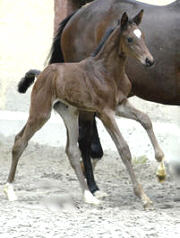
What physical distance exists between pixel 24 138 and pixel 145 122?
1.03 meters

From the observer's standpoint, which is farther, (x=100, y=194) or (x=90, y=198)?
(x=100, y=194)

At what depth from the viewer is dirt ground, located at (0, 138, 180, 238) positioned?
4930 millimetres

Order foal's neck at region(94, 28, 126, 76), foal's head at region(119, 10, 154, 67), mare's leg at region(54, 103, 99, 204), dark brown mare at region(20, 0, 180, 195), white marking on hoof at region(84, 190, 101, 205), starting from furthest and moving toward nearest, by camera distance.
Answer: dark brown mare at region(20, 0, 180, 195) < mare's leg at region(54, 103, 99, 204) < white marking on hoof at region(84, 190, 101, 205) < foal's neck at region(94, 28, 126, 76) < foal's head at region(119, 10, 154, 67)

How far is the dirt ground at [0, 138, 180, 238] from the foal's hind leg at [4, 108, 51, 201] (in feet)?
0.31

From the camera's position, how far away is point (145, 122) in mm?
5637

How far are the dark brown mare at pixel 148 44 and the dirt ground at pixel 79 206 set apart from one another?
434 millimetres

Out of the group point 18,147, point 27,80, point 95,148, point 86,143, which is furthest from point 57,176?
point 18,147

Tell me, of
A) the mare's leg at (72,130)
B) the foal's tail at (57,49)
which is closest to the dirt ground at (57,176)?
the mare's leg at (72,130)

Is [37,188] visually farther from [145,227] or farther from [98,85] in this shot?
[145,227]

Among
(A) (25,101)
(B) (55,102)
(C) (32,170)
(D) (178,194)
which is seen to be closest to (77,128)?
(B) (55,102)

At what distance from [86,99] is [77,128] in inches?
20.1

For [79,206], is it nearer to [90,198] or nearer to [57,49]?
[90,198]

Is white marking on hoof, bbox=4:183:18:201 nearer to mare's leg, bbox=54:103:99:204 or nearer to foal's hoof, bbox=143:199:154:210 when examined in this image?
mare's leg, bbox=54:103:99:204

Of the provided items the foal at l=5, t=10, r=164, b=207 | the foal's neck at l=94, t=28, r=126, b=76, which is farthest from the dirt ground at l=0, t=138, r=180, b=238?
the foal's neck at l=94, t=28, r=126, b=76
